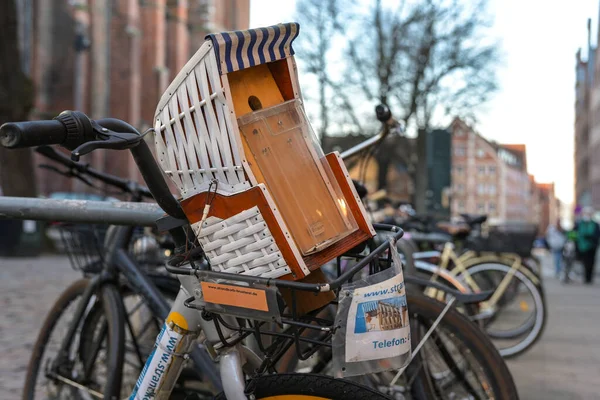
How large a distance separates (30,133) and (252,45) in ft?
1.65

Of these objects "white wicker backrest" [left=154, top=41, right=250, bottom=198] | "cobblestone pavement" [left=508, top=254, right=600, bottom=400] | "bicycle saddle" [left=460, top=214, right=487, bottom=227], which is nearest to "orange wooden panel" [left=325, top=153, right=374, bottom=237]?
"white wicker backrest" [left=154, top=41, right=250, bottom=198]

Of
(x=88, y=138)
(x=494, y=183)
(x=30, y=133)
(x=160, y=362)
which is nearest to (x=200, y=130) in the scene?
(x=88, y=138)

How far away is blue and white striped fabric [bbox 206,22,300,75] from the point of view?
150 centimetres

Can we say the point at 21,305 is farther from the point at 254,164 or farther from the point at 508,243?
the point at 254,164

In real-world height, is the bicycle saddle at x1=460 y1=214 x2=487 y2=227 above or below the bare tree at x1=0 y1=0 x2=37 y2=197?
below

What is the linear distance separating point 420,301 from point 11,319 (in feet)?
16.3

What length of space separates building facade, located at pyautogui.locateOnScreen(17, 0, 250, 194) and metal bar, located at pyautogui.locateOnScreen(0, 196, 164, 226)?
2590 cm

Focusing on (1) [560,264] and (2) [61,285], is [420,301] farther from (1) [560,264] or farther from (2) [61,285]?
(1) [560,264]

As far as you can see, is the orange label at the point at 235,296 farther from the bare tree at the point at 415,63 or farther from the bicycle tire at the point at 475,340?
the bare tree at the point at 415,63

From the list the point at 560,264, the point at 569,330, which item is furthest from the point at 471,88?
the point at 569,330

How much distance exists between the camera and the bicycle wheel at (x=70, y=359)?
281cm

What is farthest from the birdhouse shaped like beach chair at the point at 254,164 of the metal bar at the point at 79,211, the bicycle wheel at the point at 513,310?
the bicycle wheel at the point at 513,310

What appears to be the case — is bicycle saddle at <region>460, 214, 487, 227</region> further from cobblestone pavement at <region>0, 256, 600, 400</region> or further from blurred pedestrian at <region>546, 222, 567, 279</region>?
blurred pedestrian at <region>546, 222, 567, 279</region>

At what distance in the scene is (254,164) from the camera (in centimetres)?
158
